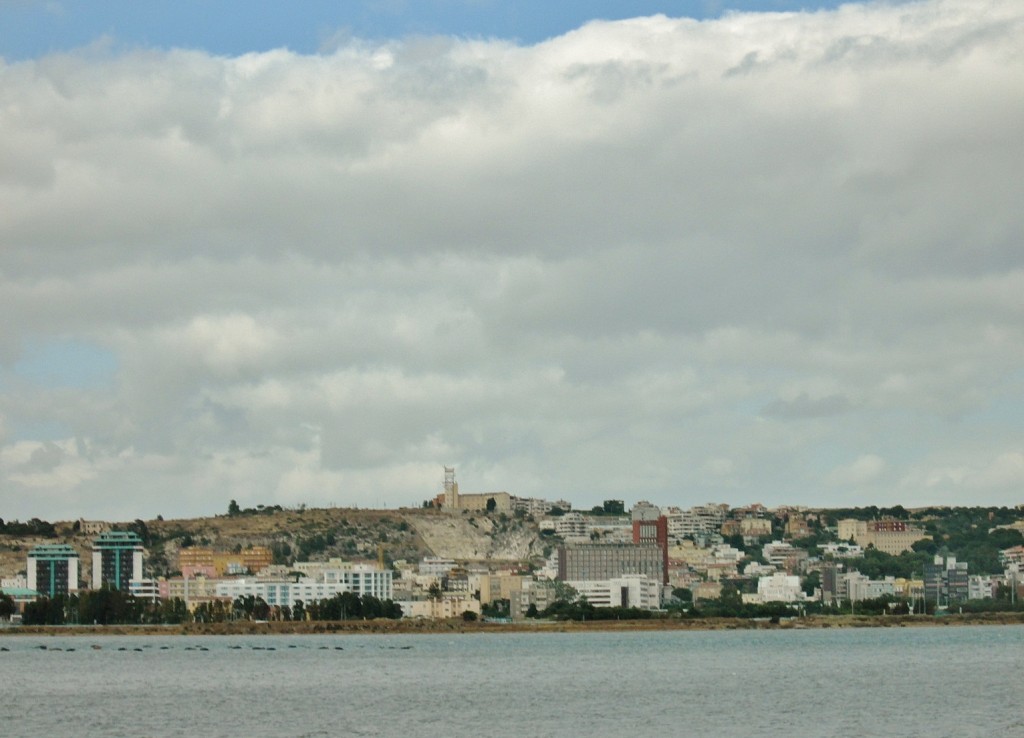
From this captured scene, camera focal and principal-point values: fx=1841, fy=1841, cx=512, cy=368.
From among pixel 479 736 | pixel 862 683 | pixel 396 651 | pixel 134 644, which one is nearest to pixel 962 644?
pixel 396 651

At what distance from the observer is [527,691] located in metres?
88.7

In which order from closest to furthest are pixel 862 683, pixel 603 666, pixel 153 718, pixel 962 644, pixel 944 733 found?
1. pixel 944 733
2. pixel 153 718
3. pixel 862 683
4. pixel 603 666
5. pixel 962 644

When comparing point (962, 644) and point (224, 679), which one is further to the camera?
point (962, 644)

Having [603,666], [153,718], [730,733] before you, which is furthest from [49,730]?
[603,666]

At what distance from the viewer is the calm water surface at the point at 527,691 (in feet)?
223

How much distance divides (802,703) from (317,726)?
21178 mm

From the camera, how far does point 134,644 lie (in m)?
177

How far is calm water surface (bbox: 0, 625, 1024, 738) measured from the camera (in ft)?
223

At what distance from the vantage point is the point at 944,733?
6234 cm

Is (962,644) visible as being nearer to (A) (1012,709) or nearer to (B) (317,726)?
(A) (1012,709)

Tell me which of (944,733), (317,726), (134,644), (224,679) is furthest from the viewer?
(134,644)

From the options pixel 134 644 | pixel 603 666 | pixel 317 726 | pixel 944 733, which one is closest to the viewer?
pixel 944 733

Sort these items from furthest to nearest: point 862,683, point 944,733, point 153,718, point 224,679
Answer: point 224,679 → point 862,683 → point 153,718 → point 944,733

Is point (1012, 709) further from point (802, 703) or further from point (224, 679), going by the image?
point (224, 679)
